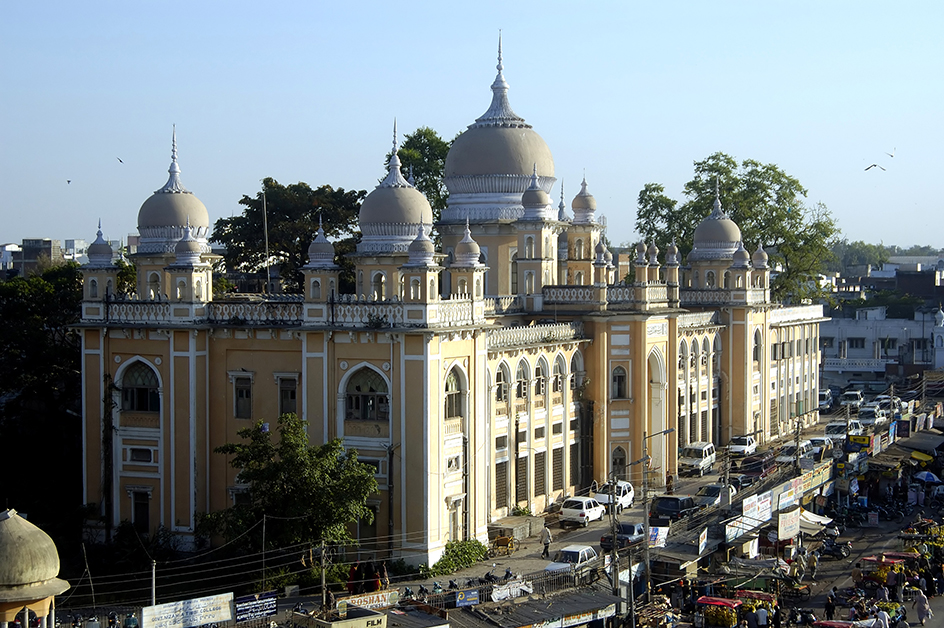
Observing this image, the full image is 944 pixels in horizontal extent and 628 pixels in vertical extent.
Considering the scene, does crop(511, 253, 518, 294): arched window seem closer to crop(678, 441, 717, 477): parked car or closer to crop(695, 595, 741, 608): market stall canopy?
crop(678, 441, 717, 477): parked car

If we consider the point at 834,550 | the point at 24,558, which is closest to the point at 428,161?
the point at 834,550

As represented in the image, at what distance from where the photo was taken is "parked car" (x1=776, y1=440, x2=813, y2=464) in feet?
139

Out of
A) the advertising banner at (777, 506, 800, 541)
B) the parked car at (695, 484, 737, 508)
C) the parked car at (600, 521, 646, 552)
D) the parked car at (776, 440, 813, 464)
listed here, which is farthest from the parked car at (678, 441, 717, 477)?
the parked car at (600, 521, 646, 552)

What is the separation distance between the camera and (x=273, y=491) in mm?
28391

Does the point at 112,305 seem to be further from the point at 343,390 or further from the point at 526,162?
the point at 526,162

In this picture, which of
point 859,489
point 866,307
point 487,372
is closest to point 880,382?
point 866,307

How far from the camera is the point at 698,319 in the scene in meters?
47.4

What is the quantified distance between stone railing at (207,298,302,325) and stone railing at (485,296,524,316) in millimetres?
7750

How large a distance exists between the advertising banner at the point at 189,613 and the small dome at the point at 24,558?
7676 mm

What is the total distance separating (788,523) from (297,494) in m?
12.9

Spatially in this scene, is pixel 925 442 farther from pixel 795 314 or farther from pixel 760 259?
pixel 795 314

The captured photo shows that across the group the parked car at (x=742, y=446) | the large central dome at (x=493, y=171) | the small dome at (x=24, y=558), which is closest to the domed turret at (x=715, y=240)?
the parked car at (x=742, y=446)

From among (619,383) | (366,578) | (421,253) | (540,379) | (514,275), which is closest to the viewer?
(366,578)

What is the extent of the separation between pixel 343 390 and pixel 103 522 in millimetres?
7252
